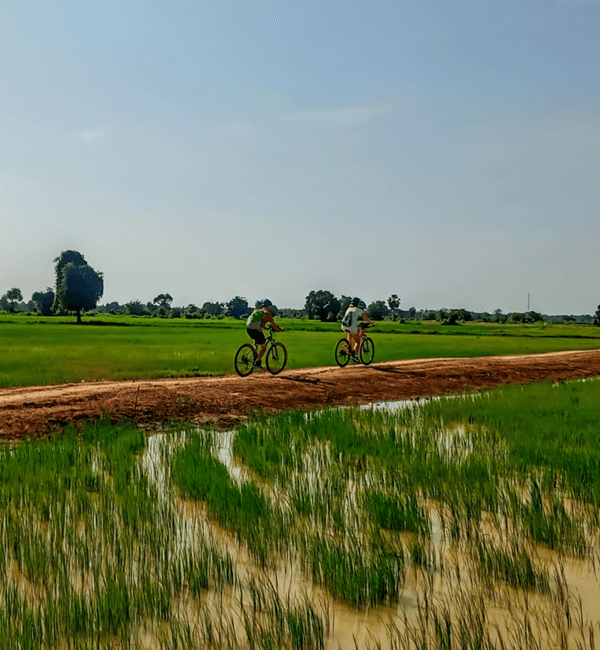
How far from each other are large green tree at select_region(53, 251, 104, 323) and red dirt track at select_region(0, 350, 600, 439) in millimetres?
95370

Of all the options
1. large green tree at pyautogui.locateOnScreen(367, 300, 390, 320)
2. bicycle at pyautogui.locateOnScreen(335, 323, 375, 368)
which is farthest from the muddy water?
large green tree at pyautogui.locateOnScreen(367, 300, 390, 320)

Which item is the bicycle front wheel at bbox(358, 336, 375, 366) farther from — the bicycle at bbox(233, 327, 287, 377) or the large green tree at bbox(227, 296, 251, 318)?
the large green tree at bbox(227, 296, 251, 318)

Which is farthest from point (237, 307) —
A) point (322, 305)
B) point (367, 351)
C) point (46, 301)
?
point (367, 351)

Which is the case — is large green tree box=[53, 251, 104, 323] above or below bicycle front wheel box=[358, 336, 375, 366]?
above

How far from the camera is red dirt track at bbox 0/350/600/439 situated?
13086 millimetres

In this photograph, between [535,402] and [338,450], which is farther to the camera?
[535,402]

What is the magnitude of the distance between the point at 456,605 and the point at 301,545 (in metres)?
1.63

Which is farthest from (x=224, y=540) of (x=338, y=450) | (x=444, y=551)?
(x=338, y=450)

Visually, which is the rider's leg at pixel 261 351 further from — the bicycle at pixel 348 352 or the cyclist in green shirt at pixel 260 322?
the bicycle at pixel 348 352

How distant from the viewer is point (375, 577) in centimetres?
473

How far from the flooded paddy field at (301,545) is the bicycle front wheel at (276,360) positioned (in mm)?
8786

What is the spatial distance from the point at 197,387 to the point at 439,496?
10.0 meters

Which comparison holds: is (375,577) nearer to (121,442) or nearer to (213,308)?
(121,442)

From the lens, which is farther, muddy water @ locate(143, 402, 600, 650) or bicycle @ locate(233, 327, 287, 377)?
bicycle @ locate(233, 327, 287, 377)
